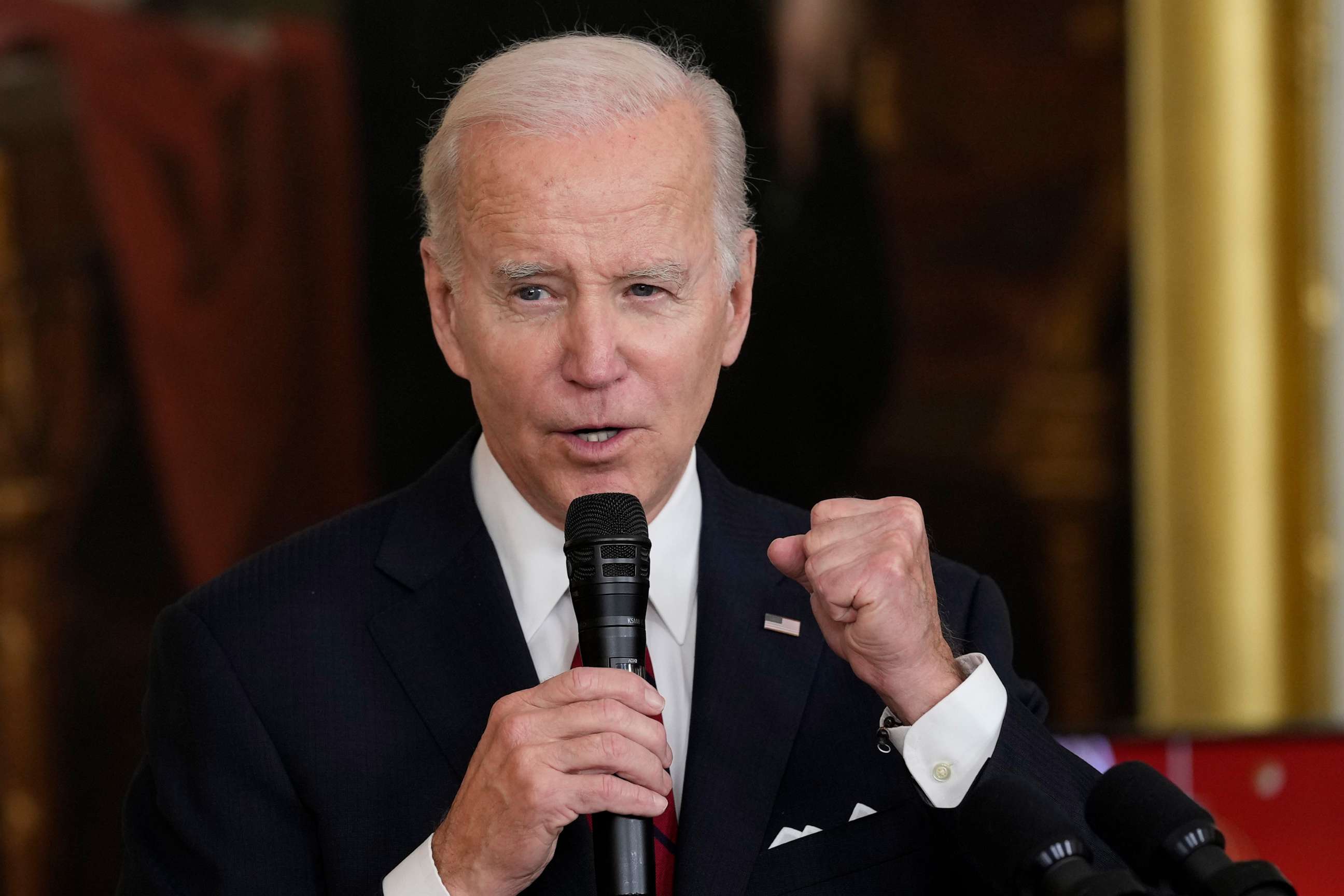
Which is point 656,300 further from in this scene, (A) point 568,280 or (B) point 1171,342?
(B) point 1171,342

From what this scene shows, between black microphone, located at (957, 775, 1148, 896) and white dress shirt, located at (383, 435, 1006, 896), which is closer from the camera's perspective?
black microphone, located at (957, 775, 1148, 896)

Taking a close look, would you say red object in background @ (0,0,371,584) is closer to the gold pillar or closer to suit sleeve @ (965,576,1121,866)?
the gold pillar

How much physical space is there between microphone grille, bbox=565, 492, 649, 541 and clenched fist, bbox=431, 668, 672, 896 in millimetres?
141

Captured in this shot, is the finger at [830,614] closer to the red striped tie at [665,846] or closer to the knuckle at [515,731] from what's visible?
the red striped tie at [665,846]

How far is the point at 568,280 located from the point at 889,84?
8.80ft

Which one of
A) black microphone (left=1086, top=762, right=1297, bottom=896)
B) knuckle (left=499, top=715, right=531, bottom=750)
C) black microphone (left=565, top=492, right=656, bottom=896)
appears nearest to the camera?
black microphone (left=1086, top=762, right=1297, bottom=896)

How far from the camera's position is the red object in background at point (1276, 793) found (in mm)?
3318

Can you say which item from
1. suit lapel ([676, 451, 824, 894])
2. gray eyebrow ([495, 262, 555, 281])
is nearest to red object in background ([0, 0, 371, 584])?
suit lapel ([676, 451, 824, 894])

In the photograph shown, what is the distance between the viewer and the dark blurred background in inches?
153

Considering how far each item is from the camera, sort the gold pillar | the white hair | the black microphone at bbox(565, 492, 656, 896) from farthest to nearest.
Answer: the gold pillar, the white hair, the black microphone at bbox(565, 492, 656, 896)

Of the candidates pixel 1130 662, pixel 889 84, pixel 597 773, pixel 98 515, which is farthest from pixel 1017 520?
pixel 597 773

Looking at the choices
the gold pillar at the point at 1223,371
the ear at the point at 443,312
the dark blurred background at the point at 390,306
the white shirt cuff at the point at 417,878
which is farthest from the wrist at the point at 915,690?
the gold pillar at the point at 1223,371

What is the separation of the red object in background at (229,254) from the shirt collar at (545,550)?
2.17m

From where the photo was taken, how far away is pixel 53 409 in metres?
3.88
